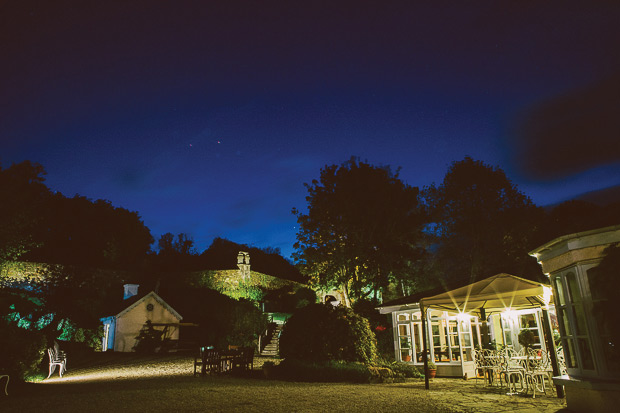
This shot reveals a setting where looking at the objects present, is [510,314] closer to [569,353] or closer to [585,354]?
[569,353]

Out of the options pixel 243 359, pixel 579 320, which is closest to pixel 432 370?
pixel 243 359

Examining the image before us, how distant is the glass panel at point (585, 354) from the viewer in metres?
6.50

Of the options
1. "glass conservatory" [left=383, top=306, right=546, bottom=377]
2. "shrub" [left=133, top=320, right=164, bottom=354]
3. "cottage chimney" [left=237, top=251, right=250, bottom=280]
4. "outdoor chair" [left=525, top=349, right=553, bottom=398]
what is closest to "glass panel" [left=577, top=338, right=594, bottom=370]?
"outdoor chair" [left=525, top=349, right=553, bottom=398]

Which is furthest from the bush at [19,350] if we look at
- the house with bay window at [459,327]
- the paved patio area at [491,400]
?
the house with bay window at [459,327]

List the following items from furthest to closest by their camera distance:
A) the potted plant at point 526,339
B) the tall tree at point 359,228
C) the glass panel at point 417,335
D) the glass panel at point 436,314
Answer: the tall tree at point 359,228 → the glass panel at point 417,335 → the glass panel at point 436,314 → the potted plant at point 526,339

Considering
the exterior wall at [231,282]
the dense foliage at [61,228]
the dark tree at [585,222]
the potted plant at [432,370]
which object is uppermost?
the dense foliage at [61,228]

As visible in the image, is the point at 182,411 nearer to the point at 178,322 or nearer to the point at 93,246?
the point at 178,322

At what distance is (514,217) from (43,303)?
32080 millimetres

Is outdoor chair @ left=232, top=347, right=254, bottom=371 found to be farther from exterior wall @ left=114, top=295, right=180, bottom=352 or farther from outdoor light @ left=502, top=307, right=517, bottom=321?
exterior wall @ left=114, top=295, right=180, bottom=352

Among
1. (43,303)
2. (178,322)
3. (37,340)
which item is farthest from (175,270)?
(37,340)

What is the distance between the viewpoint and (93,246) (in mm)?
→ 38375

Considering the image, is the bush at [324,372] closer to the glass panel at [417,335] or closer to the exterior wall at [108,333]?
the glass panel at [417,335]

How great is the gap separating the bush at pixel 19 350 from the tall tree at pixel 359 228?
14.6 m

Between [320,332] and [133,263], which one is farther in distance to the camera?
[133,263]
